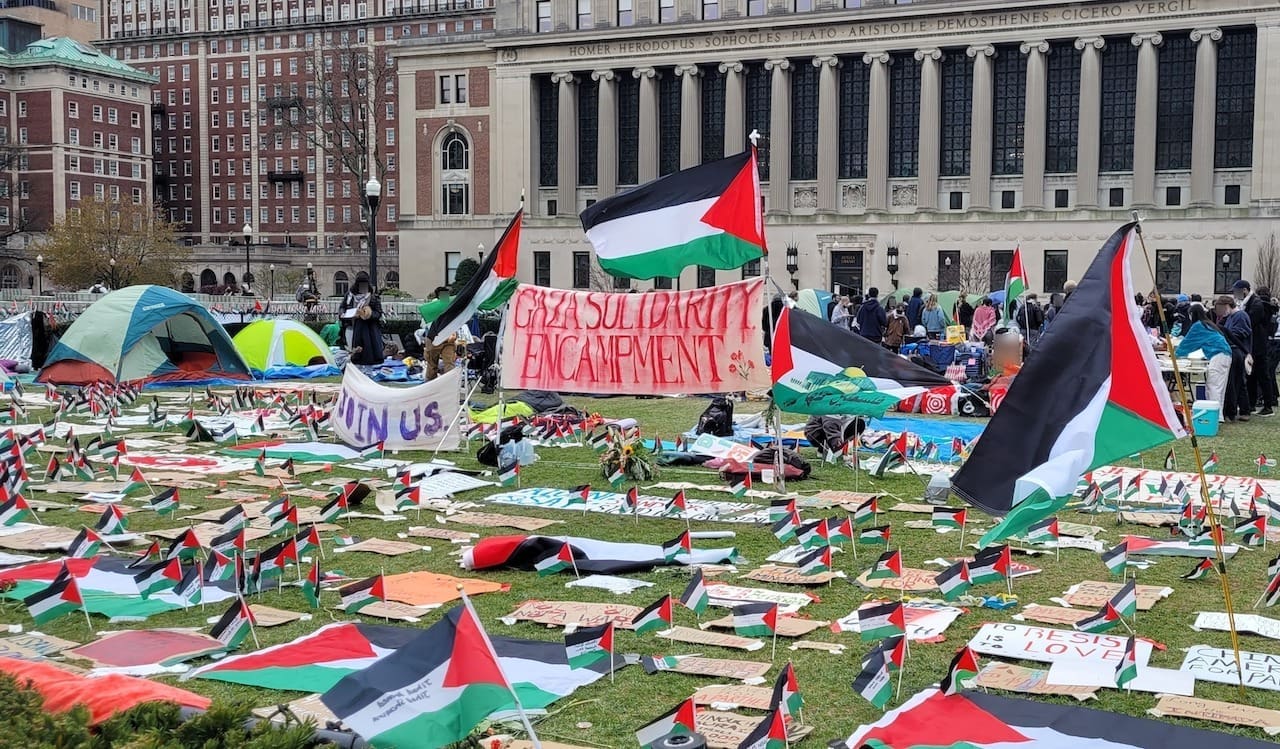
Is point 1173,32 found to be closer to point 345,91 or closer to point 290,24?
point 345,91

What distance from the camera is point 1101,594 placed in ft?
30.3

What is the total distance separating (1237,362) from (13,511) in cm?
1824

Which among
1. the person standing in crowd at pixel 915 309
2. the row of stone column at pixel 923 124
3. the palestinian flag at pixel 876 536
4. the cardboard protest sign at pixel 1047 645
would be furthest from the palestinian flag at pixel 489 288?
the row of stone column at pixel 923 124

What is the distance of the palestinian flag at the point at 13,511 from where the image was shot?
11.2 m

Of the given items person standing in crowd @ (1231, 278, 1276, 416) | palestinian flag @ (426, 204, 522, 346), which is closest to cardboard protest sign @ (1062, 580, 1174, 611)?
palestinian flag @ (426, 204, 522, 346)

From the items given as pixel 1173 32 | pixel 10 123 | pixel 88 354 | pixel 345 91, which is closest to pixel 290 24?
pixel 345 91

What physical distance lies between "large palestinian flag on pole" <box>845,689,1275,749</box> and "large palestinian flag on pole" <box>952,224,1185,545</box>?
3.25 feet

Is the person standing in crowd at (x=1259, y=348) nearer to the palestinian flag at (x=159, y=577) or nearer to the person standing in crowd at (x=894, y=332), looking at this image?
the person standing in crowd at (x=894, y=332)

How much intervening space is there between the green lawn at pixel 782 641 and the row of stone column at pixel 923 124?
4894 cm

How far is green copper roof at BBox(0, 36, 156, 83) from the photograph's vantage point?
105 metres

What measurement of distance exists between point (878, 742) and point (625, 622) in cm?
273

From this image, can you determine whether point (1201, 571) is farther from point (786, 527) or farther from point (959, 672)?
point (959, 672)

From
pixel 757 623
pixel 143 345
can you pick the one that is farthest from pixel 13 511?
pixel 143 345

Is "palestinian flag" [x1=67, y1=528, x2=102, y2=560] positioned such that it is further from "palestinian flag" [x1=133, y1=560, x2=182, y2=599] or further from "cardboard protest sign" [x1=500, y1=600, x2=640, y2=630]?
"cardboard protest sign" [x1=500, y1=600, x2=640, y2=630]
